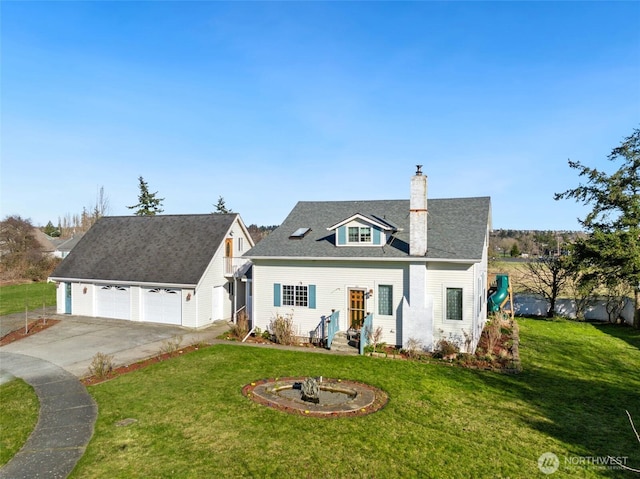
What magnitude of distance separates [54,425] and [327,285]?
36.4 ft

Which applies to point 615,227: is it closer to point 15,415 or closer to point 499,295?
point 499,295

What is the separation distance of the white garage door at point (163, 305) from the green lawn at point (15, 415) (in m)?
8.87

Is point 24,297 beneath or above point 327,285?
beneath

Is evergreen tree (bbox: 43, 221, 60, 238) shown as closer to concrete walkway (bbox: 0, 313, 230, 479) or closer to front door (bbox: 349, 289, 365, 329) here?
concrete walkway (bbox: 0, 313, 230, 479)

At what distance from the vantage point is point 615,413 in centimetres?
1045

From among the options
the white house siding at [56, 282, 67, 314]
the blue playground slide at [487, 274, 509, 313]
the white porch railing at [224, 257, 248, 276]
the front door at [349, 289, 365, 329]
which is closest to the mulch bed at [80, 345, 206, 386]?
the front door at [349, 289, 365, 329]

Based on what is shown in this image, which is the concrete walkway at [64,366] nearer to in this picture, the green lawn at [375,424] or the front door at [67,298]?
the green lawn at [375,424]

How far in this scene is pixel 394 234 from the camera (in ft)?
59.8

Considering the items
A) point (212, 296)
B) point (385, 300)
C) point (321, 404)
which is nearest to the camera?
point (321, 404)

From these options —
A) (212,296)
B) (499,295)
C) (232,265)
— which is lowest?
(499,295)

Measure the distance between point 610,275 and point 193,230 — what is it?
25179mm

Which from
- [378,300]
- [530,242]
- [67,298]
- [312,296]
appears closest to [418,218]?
[378,300]

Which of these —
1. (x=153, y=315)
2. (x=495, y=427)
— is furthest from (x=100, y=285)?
(x=495, y=427)

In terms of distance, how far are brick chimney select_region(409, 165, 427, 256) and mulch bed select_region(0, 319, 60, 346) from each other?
19.1m
